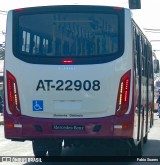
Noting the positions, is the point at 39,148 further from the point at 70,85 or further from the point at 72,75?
the point at 72,75

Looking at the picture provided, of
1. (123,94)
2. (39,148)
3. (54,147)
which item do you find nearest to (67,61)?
(123,94)

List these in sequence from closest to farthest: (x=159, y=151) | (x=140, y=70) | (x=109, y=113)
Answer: (x=109, y=113) < (x=140, y=70) < (x=159, y=151)

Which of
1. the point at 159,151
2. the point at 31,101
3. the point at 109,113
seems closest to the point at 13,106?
the point at 31,101

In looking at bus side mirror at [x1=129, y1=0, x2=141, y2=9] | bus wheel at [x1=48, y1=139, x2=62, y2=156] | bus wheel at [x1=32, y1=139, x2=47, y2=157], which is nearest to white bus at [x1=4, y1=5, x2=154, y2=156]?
bus wheel at [x1=48, y1=139, x2=62, y2=156]

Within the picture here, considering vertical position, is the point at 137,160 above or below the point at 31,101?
below

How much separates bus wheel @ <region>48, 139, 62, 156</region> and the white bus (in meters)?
0.57

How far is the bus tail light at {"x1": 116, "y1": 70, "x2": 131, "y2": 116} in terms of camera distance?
32.9 feet

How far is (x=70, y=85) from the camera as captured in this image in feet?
33.2

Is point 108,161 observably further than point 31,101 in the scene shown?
Yes

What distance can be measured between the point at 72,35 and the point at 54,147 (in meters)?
2.77

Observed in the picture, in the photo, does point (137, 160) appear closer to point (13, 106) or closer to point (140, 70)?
point (140, 70)

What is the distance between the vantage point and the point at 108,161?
12.0 m

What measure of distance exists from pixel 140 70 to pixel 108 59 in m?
1.68

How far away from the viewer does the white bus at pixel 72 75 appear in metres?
10.1
